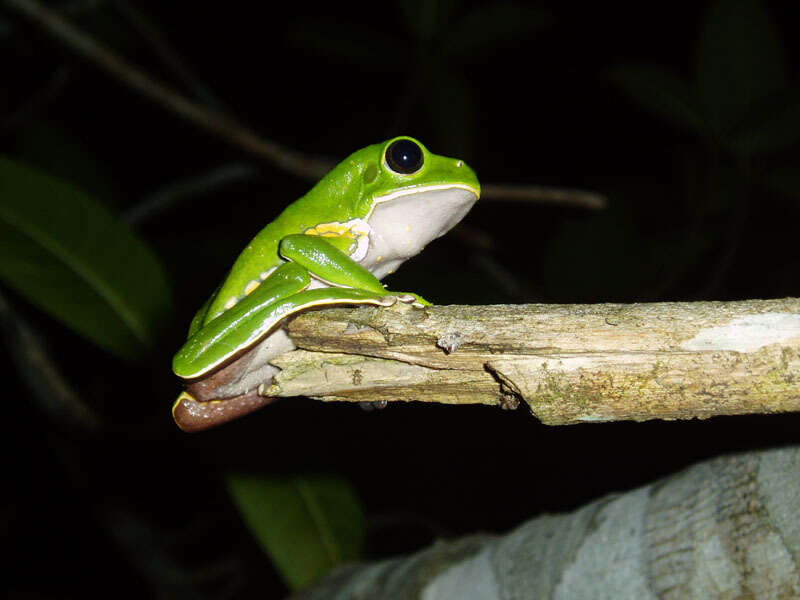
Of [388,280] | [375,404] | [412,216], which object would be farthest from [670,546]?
[388,280]

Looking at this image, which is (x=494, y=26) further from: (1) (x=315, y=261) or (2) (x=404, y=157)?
(1) (x=315, y=261)

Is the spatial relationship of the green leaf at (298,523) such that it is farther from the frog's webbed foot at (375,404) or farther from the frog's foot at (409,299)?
the frog's foot at (409,299)

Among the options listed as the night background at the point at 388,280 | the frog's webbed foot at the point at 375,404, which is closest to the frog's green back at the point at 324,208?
the frog's webbed foot at the point at 375,404

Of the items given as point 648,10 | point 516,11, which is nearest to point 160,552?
point 516,11

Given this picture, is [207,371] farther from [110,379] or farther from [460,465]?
[110,379]

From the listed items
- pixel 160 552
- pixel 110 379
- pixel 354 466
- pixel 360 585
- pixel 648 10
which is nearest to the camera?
pixel 360 585

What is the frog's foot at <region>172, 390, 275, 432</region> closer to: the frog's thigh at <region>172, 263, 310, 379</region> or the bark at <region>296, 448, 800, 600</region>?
the frog's thigh at <region>172, 263, 310, 379</region>
